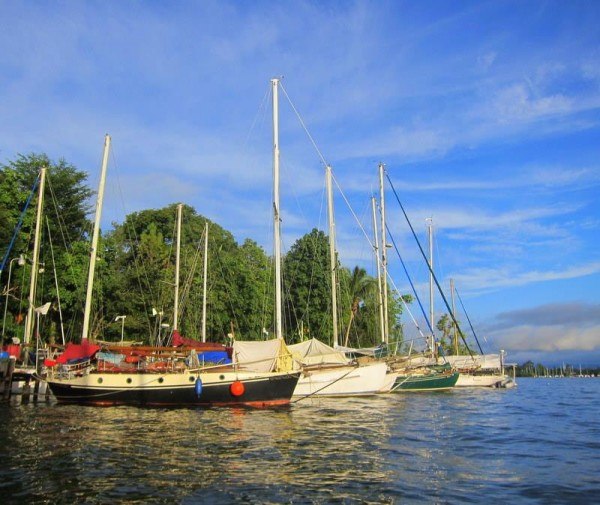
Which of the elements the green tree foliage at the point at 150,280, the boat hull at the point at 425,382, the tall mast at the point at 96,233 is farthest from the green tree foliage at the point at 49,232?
the boat hull at the point at 425,382

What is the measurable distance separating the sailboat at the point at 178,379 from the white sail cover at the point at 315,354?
6708mm

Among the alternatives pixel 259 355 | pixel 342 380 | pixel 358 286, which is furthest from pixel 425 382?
pixel 358 286

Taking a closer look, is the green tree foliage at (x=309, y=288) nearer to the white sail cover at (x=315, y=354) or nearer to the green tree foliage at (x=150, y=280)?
the green tree foliage at (x=150, y=280)

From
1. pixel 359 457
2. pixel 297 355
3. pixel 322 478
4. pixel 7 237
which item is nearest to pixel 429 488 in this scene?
pixel 322 478

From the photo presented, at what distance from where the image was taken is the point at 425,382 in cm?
4553

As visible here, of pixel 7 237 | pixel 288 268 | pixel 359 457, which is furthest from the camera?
pixel 288 268

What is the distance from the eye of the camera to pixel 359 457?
1528 centimetres

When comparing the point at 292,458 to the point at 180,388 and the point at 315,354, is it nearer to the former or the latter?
the point at 180,388

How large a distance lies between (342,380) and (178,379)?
1161 cm

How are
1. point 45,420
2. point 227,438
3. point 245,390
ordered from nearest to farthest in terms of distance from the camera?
point 227,438, point 45,420, point 245,390

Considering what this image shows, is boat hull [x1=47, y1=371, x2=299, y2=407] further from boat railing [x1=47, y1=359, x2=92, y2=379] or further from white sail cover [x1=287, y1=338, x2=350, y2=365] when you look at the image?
white sail cover [x1=287, y1=338, x2=350, y2=365]

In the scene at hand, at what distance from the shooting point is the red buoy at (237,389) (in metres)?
27.5

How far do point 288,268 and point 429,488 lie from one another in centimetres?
5795

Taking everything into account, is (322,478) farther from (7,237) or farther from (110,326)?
(110,326)
